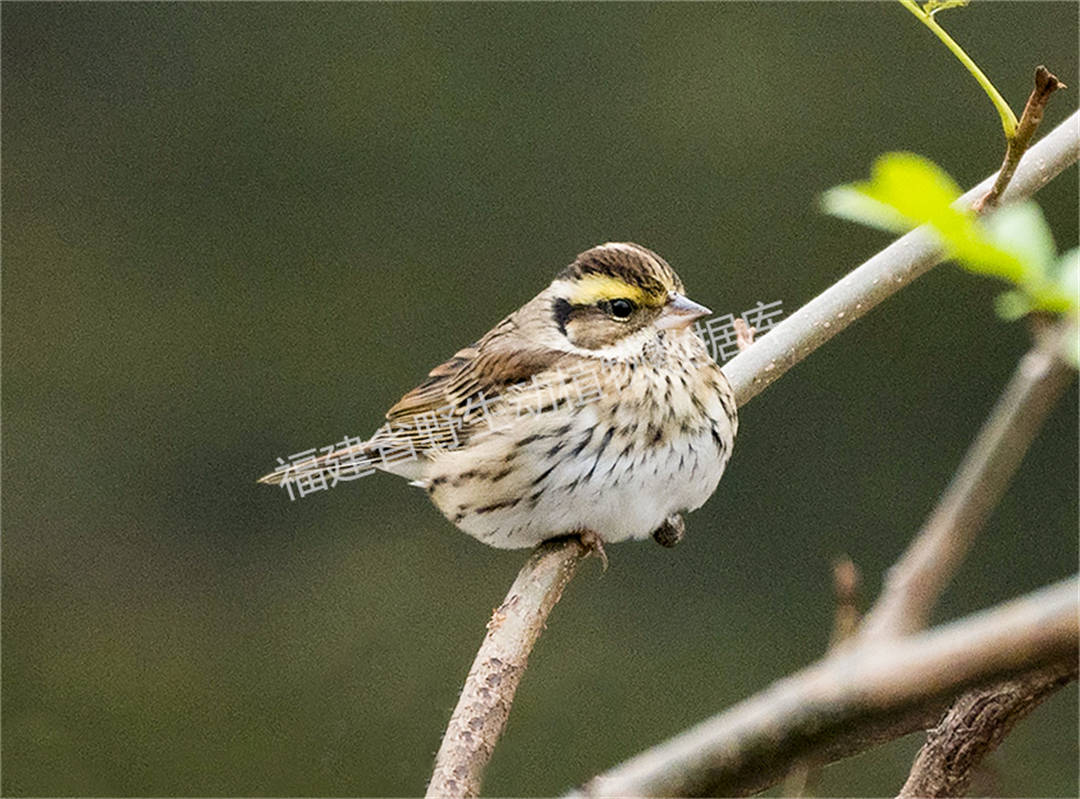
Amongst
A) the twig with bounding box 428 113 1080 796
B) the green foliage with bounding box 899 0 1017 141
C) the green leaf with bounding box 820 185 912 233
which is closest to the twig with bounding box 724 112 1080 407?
the twig with bounding box 428 113 1080 796

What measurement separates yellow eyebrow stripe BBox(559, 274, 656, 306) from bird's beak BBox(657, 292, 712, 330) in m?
0.02

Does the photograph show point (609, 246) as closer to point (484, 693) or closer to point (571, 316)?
point (571, 316)

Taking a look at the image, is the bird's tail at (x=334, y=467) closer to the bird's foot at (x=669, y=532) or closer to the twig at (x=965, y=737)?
the bird's foot at (x=669, y=532)

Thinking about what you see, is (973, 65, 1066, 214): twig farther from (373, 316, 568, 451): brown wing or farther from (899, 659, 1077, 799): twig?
(373, 316, 568, 451): brown wing

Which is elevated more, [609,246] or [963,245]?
[609,246]

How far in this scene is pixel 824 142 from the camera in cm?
332

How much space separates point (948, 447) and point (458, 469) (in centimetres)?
203

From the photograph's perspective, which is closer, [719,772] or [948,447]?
[719,772]

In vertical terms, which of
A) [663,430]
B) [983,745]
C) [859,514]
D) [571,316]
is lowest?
[983,745]

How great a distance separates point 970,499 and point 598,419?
125 centimetres

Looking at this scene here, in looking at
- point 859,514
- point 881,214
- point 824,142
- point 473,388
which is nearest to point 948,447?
point 859,514

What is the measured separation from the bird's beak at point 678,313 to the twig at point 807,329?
6cm

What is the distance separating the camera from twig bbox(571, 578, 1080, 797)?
30 centimetres

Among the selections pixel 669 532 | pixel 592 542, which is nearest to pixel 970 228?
pixel 592 542
